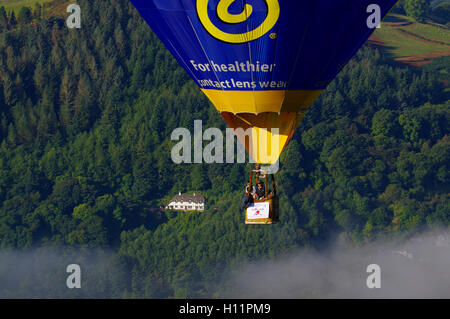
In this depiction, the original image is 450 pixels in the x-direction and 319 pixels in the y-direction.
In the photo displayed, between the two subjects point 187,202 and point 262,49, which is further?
point 187,202

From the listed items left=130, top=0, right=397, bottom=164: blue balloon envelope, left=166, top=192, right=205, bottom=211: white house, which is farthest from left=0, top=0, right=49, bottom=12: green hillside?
left=130, top=0, right=397, bottom=164: blue balloon envelope

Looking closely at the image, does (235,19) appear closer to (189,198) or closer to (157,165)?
(189,198)

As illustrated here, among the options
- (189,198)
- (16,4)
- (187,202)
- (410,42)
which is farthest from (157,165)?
(410,42)

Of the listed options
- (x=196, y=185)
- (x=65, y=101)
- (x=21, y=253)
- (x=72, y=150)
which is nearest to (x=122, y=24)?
(x=65, y=101)

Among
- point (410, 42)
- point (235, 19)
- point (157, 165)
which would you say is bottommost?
point (157, 165)

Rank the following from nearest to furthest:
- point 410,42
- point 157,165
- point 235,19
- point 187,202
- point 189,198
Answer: point 235,19 → point 187,202 → point 189,198 → point 157,165 → point 410,42

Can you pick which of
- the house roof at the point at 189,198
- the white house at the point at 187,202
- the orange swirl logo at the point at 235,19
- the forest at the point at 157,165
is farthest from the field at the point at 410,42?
the orange swirl logo at the point at 235,19

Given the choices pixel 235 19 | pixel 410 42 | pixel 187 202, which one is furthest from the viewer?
pixel 410 42
